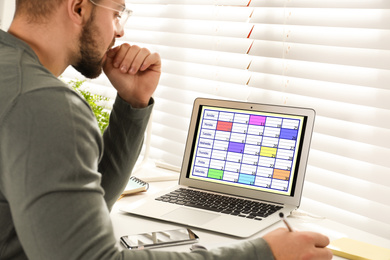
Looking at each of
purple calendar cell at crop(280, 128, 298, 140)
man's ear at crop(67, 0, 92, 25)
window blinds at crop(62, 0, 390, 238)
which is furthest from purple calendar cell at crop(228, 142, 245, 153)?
man's ear at crop(67, 0, 92, 25)

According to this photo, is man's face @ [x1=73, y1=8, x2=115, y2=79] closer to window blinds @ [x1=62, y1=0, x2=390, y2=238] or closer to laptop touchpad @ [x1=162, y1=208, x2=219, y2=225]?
laptop touchpad @ [x1=162, y1=208, x2=219, y2=225]

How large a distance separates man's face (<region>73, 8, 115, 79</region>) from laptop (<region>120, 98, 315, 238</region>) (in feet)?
1.36

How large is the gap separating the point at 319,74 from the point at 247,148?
35cm

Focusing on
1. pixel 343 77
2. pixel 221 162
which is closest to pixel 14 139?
pixel 221 162

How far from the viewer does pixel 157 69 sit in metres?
1.34

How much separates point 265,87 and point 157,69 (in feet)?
1.54

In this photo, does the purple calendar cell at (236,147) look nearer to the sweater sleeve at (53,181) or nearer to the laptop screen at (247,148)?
the laptop screen at (247,148)

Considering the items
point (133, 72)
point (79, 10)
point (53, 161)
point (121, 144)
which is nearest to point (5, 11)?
point (133, 72)

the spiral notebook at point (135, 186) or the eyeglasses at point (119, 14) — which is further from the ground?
the eyeglasses at point (119, 14)

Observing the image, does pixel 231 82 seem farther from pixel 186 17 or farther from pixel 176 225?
pixel 176 225

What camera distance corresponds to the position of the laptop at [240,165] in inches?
49.9

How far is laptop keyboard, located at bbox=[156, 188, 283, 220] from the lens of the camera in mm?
1263

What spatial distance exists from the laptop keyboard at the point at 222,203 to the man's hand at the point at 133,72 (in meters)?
0.30

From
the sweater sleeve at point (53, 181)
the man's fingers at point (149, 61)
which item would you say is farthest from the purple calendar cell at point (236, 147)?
the sweater sleeve at point (53, 181)
